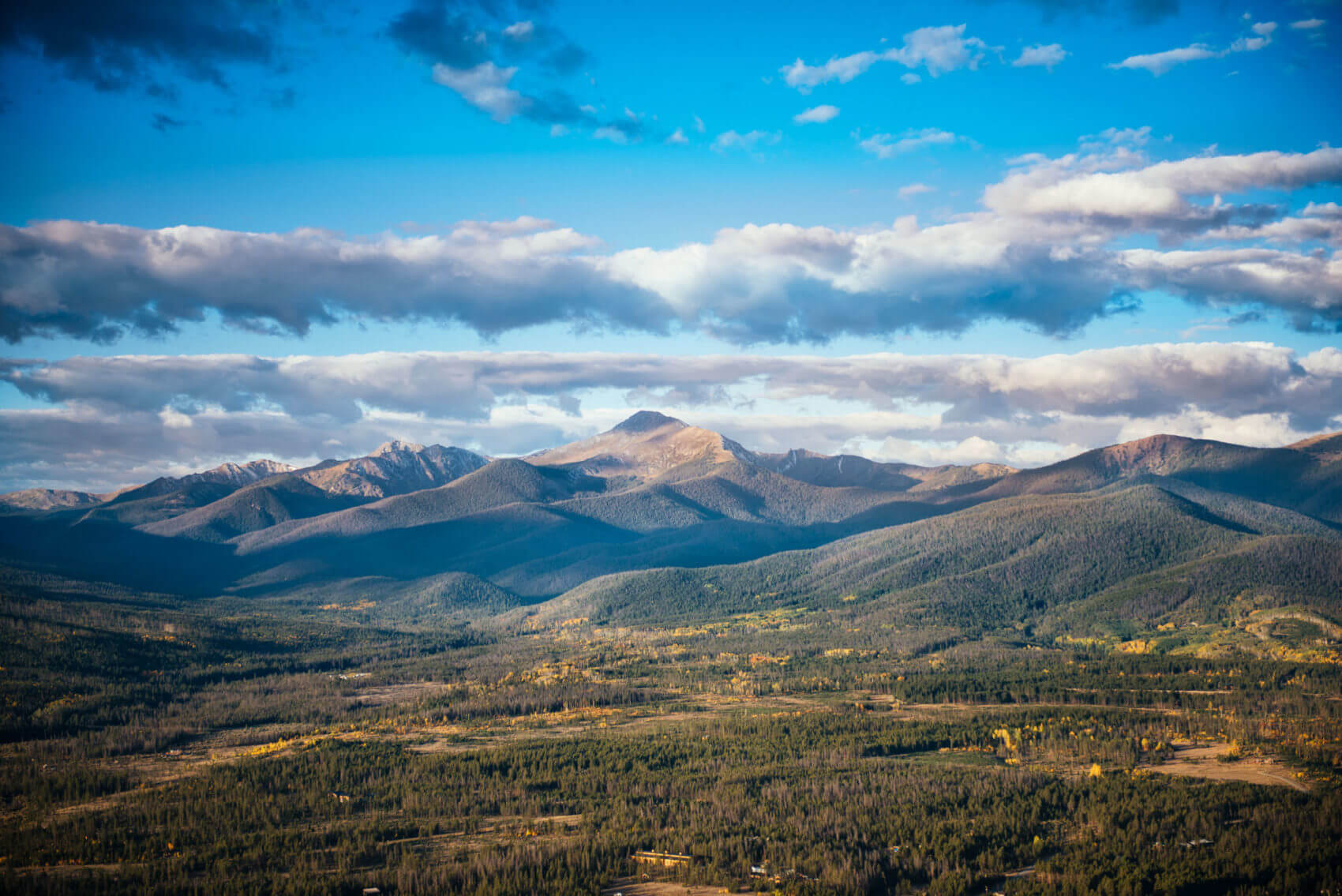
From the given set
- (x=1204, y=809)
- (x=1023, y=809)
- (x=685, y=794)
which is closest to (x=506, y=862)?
(x=685, y=794)

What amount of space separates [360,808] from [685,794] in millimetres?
47101

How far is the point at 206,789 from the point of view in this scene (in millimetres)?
147500

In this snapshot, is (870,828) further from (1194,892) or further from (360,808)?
(360,808)

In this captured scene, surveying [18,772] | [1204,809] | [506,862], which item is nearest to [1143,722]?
[1204,809]

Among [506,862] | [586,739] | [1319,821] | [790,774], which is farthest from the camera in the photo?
[586,739]

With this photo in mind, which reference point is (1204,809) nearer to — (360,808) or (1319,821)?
(1319,821)

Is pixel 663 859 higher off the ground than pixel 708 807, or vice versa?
pixel 663 859

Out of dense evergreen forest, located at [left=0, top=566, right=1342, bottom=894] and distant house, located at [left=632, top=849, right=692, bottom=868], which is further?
distant house, located at [left=632, top=849, right=692, bottom=868]

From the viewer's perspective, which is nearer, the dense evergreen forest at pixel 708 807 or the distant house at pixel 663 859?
the dense evergreen forest at pixel 708 807

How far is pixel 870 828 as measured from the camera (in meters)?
122

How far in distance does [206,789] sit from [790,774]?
89.6 metres

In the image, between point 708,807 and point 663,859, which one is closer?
point 663,859

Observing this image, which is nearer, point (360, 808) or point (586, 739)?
point (360, 808)

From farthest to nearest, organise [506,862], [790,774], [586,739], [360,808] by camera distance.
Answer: [586,739] → [790,774] → [360,808] → [506,862]
